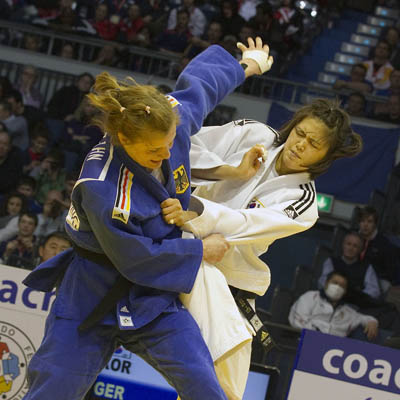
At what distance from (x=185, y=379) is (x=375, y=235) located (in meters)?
4.44

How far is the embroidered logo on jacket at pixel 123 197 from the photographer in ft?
8.36

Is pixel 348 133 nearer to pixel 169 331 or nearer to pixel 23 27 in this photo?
pixel 169 331

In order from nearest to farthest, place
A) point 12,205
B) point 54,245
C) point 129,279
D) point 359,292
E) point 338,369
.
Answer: point 129,279 < point 338,369 < point 54,245 < point 359,292 < point 12,205

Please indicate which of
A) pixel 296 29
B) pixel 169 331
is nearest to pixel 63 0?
pixel 296 29

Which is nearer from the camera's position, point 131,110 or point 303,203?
point 131,110

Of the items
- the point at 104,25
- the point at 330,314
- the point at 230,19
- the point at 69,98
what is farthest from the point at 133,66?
the point at 330,314

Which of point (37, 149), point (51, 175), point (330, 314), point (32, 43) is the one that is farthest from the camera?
point (32, 43)

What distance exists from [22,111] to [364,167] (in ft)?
12.2

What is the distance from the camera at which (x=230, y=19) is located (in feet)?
31.7

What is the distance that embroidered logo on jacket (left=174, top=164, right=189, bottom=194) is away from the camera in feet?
9.11

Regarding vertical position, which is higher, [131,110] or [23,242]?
[131,110]

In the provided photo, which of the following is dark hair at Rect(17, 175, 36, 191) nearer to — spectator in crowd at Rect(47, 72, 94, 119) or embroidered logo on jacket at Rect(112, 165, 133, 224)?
spectator in crowd at Rect(47, 72, 94, 119)

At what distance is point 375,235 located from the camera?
6.77 metres

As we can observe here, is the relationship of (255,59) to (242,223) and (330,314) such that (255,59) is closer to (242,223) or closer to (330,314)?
(242,223)
